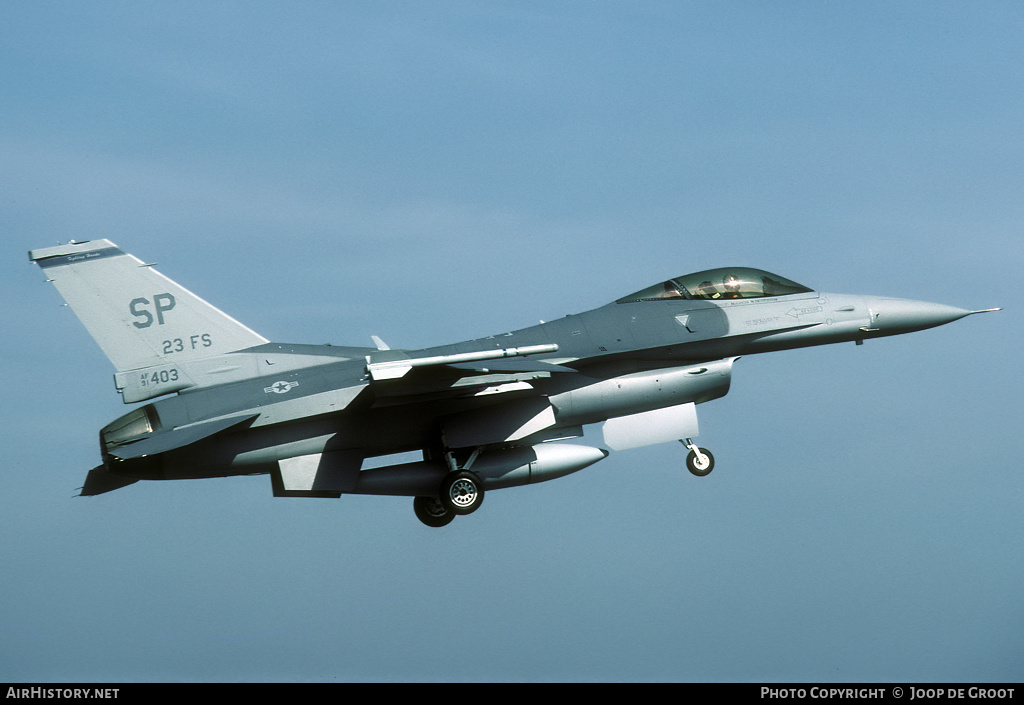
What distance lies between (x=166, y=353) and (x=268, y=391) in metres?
1.72

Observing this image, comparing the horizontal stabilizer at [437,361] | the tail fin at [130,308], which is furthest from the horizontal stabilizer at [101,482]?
the horizontal stabilizer at [437,361]

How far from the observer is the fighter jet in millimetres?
18219

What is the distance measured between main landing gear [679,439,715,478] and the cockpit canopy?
97.4 inches

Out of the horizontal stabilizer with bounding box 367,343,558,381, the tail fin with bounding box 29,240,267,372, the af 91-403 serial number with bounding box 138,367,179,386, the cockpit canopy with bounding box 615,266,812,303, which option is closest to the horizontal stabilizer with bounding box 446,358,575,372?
the horizontal stabilizer with bounding box 367,343,558,381

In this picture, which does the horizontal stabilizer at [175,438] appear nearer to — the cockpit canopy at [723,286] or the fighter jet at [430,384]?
the fighter jet at [430,384]

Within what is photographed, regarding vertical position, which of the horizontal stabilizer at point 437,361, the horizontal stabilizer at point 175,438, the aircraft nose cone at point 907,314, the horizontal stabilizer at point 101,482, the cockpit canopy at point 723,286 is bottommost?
the horizontal stabilizer at point 101,482

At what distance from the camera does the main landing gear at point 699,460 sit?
19.6 m

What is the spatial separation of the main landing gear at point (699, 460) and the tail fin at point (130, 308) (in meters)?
7.36

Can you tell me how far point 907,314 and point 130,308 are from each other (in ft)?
41.4

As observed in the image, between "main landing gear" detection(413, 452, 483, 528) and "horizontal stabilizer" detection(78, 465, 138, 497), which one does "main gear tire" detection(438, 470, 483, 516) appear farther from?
"horizontal stabilizer" detection(78, 465, 138, 497)

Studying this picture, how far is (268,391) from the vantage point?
18.5 metres

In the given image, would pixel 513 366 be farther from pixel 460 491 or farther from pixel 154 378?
pixel 154 378
